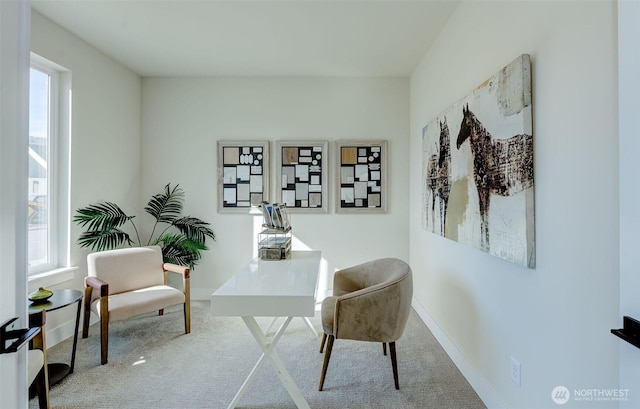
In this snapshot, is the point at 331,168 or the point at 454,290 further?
the point at 331,168

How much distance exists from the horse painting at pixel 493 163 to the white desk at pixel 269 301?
1157 mm

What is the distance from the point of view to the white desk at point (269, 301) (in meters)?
1.67

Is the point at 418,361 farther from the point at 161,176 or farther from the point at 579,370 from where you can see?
the point at 161,176

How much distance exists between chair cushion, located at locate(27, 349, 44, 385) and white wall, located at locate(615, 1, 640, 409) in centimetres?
250

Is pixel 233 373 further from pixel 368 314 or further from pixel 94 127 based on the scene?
pixel 94 127

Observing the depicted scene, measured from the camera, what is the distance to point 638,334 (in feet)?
2.76

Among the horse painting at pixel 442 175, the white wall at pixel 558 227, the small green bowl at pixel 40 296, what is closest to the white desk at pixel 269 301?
the white wall at pixel 558 227

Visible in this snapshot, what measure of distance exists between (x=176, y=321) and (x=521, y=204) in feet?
10.9

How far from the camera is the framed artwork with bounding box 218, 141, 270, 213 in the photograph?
391 centimetres

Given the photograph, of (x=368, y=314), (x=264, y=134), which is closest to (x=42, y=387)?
(x=368, y=314)

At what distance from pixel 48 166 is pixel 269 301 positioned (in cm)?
269

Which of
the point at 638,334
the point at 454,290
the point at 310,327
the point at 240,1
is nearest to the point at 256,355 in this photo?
the point at 310,327

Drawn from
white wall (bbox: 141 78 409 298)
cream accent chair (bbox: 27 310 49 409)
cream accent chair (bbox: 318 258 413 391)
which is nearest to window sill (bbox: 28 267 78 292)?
cream accent chair (bbox: 27 310 49 409)

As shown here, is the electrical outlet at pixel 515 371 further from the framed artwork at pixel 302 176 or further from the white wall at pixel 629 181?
the framed artwork at pixel 302 176
